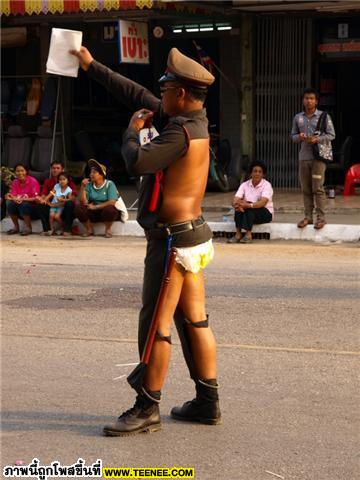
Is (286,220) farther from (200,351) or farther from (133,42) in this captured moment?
(200,351)

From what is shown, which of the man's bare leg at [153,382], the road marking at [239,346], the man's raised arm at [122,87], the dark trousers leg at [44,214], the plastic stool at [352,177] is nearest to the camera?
the man's bare leg at [153,382]

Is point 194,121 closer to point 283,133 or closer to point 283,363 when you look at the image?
point 283,363

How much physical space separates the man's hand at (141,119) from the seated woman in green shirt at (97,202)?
976 centimetres

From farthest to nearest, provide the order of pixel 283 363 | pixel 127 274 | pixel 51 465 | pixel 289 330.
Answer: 1. pixel 127 274
2. pixel 289 330
3. pixel 283 363
4. pixel 51 465

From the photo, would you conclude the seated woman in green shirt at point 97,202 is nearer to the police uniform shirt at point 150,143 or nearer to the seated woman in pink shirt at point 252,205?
the seated woman in pink shirt at point 252,205

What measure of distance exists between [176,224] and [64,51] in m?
1.14

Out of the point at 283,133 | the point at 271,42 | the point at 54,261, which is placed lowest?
the point at 54,261

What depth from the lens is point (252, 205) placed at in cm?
1462

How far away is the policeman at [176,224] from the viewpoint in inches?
228

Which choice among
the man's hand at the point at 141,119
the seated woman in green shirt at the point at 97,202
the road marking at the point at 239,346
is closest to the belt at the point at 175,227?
the man's hand at the point at 141,119

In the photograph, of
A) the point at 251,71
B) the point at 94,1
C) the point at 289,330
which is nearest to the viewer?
the point at 289,330

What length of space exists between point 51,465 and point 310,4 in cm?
1364

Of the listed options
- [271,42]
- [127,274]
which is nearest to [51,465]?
[127,274]

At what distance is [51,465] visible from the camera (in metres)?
5.35
